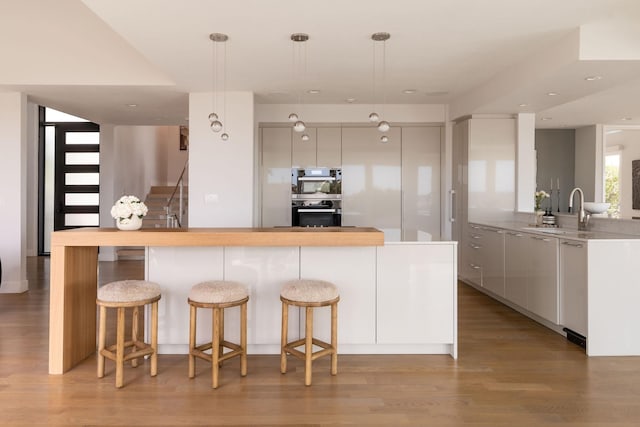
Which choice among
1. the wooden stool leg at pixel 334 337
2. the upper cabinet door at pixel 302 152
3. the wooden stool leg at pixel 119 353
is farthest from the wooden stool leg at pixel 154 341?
the upper cabinet door at pixel 302 152

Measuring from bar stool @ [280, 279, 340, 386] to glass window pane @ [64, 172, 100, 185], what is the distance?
7.40 m

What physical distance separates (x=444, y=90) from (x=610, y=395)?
381 cm

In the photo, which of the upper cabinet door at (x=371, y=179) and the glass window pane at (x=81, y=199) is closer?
the upper cabinet door at (x=371, y=179)

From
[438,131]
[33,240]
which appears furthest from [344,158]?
[33,240]

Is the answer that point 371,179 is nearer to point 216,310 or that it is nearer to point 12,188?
point 216,310

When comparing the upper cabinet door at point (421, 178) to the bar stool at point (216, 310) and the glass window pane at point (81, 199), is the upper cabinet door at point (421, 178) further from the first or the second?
the glass window pane at point (81, 199)

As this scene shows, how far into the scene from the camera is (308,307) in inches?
119

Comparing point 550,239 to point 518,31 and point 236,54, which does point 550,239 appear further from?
point 236,54

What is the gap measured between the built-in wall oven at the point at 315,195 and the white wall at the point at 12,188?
3.43 m

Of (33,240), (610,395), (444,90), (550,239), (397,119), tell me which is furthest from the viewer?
(33,240)

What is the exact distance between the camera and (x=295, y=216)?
677 centimetres

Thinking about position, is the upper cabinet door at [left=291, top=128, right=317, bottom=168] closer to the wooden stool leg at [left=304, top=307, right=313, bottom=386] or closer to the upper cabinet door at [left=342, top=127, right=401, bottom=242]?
the upper cabinet door at [left=342, top=127, right=401, bottom=242]

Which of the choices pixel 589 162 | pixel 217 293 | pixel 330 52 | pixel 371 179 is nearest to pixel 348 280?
pixel 217 293

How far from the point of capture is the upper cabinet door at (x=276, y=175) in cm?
676
